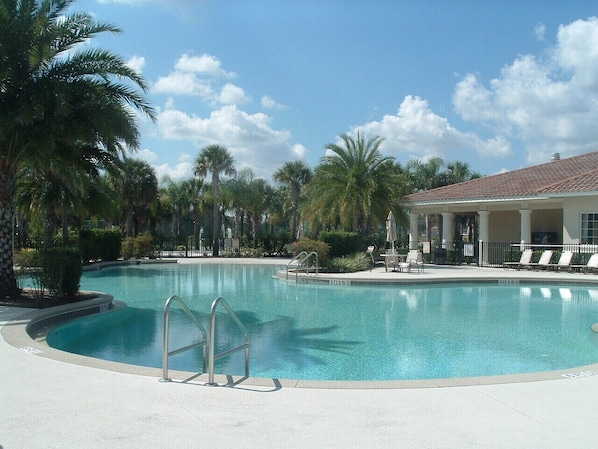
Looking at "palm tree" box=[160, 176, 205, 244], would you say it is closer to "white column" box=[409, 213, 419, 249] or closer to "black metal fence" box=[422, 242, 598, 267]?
"white column" box=[409, 213, 419, 249]

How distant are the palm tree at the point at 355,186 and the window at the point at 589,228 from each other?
28.8 feet

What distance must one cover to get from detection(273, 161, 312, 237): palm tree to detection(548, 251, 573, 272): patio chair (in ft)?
77.1

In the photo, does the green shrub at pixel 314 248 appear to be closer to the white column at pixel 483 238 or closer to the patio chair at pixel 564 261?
the white column at pixel 483 238

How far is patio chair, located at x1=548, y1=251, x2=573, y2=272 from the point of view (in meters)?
24.2

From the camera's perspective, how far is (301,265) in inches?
936

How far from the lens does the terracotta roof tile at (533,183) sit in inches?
Result: 1013

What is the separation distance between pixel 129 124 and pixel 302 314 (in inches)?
246

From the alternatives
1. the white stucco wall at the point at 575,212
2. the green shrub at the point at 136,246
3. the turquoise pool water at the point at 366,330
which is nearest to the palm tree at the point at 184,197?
the green shrub at the point at 136,246

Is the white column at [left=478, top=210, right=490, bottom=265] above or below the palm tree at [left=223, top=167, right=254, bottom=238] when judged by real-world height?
below

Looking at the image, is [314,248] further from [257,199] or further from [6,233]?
[257,199]

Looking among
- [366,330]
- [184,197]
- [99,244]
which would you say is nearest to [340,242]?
[99,244]

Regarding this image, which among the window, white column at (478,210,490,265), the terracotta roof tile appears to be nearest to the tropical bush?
the terracotta roof tile

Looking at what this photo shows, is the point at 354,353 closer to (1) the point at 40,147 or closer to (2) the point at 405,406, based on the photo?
(2) the point at 405,406

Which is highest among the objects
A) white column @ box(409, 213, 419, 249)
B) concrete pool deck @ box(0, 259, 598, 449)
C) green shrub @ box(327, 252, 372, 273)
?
white column @ box(409, 213, 419, 249)
